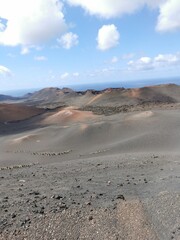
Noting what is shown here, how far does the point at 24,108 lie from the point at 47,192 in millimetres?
48432

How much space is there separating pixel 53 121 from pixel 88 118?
5.05m

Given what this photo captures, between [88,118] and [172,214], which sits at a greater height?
[172,214]

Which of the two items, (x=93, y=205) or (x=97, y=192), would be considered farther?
(x=97, y=192)

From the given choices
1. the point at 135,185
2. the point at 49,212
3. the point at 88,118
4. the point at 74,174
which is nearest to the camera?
the point at 49,212

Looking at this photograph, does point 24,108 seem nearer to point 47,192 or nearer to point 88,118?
point 88,118

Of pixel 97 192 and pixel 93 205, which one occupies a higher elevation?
pixel 93 205

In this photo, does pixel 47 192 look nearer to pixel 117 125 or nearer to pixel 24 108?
pixel 117 125

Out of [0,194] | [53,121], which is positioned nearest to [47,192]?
[0,194]

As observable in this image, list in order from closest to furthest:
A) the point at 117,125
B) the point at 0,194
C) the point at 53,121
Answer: the point at 0,194
the point at 117,125
the point at 53,121

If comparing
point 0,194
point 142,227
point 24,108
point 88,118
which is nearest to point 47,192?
point 0,194

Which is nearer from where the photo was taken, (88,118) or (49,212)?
(49,212)

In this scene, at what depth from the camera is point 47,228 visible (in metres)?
8.03

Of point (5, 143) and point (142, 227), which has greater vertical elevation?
point (142, 227)

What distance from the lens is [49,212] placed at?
872cm
